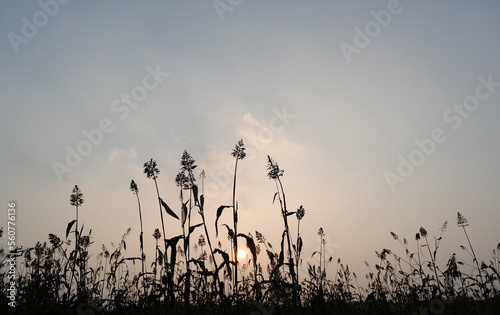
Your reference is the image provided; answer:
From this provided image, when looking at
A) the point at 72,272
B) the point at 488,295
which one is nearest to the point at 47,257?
the point at 72,272

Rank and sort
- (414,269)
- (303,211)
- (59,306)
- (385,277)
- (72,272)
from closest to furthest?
(59,306)
(72,272)
(303,211)
(414,269)
(385,277)

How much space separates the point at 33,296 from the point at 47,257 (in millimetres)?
2603

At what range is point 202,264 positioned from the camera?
4070 millimetres

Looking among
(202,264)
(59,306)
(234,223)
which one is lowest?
(59,306)

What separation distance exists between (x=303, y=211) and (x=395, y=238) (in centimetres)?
281

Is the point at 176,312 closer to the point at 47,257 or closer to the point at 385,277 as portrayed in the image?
the point at 47,257

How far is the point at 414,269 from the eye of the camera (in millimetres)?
5895

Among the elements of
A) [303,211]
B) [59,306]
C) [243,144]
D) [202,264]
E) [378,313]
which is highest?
[243,144]

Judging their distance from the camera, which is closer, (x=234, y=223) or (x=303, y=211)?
(x=234, y=223)

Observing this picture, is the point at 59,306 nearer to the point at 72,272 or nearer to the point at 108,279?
the point at 72,272

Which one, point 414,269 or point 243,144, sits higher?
point 243,144

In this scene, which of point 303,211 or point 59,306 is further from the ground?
point 303,211

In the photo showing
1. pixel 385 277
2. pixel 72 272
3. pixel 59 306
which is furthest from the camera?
pixel 385 277

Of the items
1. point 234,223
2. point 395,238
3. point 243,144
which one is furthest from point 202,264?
point 395,238
